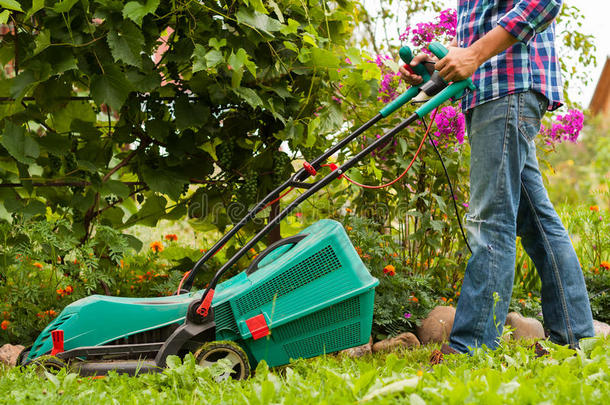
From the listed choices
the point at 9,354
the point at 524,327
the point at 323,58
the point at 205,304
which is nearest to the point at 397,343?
the point at 524,327

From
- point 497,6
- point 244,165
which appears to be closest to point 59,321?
point 244,165

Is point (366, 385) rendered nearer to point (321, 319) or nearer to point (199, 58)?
point (321, 319)

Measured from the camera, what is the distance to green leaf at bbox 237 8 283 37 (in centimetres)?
240

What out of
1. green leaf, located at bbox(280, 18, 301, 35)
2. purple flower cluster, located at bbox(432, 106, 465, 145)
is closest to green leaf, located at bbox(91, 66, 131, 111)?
green leaf, located at bbox(280, 18, 301, 35)

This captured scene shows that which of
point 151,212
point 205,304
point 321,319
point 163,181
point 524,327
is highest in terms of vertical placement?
point 163,181

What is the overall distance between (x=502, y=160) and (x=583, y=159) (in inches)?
335

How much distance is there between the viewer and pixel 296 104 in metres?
2.74

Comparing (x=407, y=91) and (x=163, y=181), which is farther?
(x=163, y=181)

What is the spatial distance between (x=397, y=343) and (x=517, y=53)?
1351 mm

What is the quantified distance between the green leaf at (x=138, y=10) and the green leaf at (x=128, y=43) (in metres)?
0.10

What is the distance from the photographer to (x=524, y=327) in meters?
2.89

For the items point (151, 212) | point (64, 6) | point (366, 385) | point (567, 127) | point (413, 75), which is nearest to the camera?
point (366, 385)

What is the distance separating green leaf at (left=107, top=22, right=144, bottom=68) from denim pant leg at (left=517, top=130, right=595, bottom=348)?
5.10ft

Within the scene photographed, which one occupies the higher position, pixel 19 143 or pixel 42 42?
pixel 42 42
